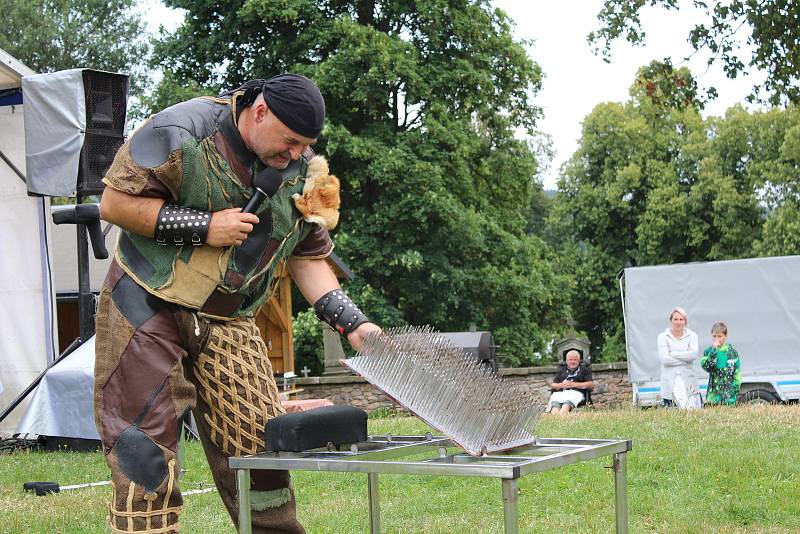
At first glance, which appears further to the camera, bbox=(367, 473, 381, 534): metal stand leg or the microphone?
bbox=(367, 473, 381, 534): metal stand leg

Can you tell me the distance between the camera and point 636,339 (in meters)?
17.5

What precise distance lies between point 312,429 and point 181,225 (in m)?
0.76

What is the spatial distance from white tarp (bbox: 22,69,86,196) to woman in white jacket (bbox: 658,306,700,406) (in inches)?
282

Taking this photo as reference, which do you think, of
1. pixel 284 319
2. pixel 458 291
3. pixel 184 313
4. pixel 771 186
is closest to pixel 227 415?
pixel 184 313

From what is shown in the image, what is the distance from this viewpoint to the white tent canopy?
11.5 meters

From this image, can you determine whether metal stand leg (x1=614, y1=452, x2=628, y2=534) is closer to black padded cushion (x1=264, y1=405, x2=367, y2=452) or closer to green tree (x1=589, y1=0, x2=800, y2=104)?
black padded cushion (x1=264, y1=405, x2=367, y2=452)

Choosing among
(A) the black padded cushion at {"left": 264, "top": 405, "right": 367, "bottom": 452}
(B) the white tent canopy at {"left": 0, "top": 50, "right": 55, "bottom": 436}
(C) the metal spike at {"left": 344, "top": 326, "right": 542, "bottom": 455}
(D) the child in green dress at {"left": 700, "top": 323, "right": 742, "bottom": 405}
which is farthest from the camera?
(D) the child in green dress at {"left": 700, "top": 323, "right": 742, "bottom": 405}

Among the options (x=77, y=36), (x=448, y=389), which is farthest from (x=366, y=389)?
(x=77, y=36)

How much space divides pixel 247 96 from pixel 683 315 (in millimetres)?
10010

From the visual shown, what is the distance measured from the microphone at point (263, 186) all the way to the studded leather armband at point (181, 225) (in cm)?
16

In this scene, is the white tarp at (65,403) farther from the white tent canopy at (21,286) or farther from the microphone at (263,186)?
the microphone at (263,186)

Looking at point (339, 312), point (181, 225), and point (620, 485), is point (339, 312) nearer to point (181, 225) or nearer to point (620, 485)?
point (181, 225)

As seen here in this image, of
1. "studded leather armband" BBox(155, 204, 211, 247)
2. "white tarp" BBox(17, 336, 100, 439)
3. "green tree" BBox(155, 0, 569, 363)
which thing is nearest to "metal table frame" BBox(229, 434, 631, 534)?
"studded leather armband" BBox(155, 204, 211, 247)

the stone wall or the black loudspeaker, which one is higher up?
the black loudspeaker
